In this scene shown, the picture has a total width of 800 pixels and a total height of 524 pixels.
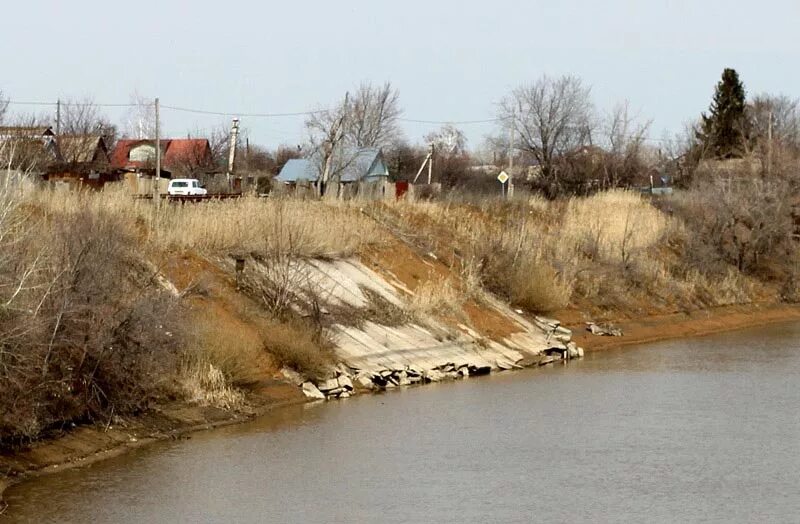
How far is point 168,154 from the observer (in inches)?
3253

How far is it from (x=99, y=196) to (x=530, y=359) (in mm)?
12615

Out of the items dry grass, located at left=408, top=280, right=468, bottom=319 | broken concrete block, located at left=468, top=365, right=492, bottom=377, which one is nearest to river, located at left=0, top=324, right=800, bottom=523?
broken concrete block, located at left=468, top=365, right=492, bottom=377

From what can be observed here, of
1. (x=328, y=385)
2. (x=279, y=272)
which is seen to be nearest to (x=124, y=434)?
(x=328, y=385)

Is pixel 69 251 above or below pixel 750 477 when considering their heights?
above

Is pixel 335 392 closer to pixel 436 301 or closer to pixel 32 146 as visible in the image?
pixel 436 301

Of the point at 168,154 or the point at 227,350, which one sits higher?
the point at 168,154

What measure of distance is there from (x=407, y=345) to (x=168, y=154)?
53.9 meters

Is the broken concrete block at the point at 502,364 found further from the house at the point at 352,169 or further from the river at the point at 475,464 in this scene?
the house at the point at 352,169

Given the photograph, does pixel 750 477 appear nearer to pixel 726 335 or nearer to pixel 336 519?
pixel 336 519

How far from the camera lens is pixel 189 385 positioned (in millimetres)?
23891

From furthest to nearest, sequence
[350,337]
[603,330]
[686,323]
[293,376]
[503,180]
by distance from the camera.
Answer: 1. [503,180]
2. [686,323]
3. [603,330]
4. [350,337]
5. [293,376]

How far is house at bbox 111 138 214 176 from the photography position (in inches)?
3068

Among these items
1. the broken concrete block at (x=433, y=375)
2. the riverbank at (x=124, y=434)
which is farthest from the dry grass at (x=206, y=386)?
the broken concrete block at (x=433, y=375)

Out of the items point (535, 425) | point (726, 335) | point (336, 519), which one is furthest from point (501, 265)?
point (336, 519)
